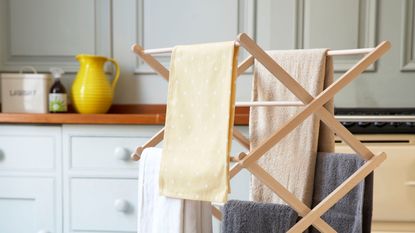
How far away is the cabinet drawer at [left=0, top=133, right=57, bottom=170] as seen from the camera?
172 cm

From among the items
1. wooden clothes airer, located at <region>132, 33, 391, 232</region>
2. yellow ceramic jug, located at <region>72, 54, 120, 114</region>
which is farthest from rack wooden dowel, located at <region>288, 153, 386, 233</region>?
yellow ceramic jug, located at <region>72, 54, 120, 114</region>

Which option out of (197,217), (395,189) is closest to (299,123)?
(197,217)

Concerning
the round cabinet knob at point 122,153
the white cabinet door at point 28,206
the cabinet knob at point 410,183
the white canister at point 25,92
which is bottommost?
the white cabinet door at point 28,206

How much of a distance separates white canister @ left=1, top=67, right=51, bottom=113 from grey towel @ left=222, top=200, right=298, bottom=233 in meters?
1.23

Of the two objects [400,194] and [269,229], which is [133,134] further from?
[400,194]

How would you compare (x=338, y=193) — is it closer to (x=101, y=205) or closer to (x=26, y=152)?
(x=101, y=205)

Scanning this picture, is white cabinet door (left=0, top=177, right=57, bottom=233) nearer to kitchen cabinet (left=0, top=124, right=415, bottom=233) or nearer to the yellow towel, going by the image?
kitchen cabinet (left=0, top=124, right=415, bottom=233)

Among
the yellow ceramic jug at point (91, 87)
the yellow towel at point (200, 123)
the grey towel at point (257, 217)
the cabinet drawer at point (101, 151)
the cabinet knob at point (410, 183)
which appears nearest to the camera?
the yellow towel at point (200, 123)

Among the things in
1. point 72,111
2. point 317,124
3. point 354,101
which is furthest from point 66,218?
point 354,101

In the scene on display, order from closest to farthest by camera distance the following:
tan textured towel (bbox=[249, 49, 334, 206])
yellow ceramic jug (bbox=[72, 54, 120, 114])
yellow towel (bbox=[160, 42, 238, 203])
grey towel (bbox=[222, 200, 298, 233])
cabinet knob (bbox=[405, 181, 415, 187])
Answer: yellow towel (bbox=[160, 42, 238, 203]) → grey towel (bbox=[222, 200, 298, 233]) → tan textured towel (bbox=[249, 49, 334, 206]) → cabinet knob (bbox=[405, 181, 415, 187]) → yellow ceramic jug (bbox=[72, 54, 120, 114])

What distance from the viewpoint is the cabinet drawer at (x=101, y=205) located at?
170 centimetres

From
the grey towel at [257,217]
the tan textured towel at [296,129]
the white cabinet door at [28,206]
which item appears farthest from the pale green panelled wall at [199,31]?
the grey towel at [257,217]

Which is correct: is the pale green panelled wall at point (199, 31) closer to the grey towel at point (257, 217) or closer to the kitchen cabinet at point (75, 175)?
the kitchen cabinet at point (75, 175)

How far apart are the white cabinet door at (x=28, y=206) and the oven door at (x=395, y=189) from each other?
1.12 metres
